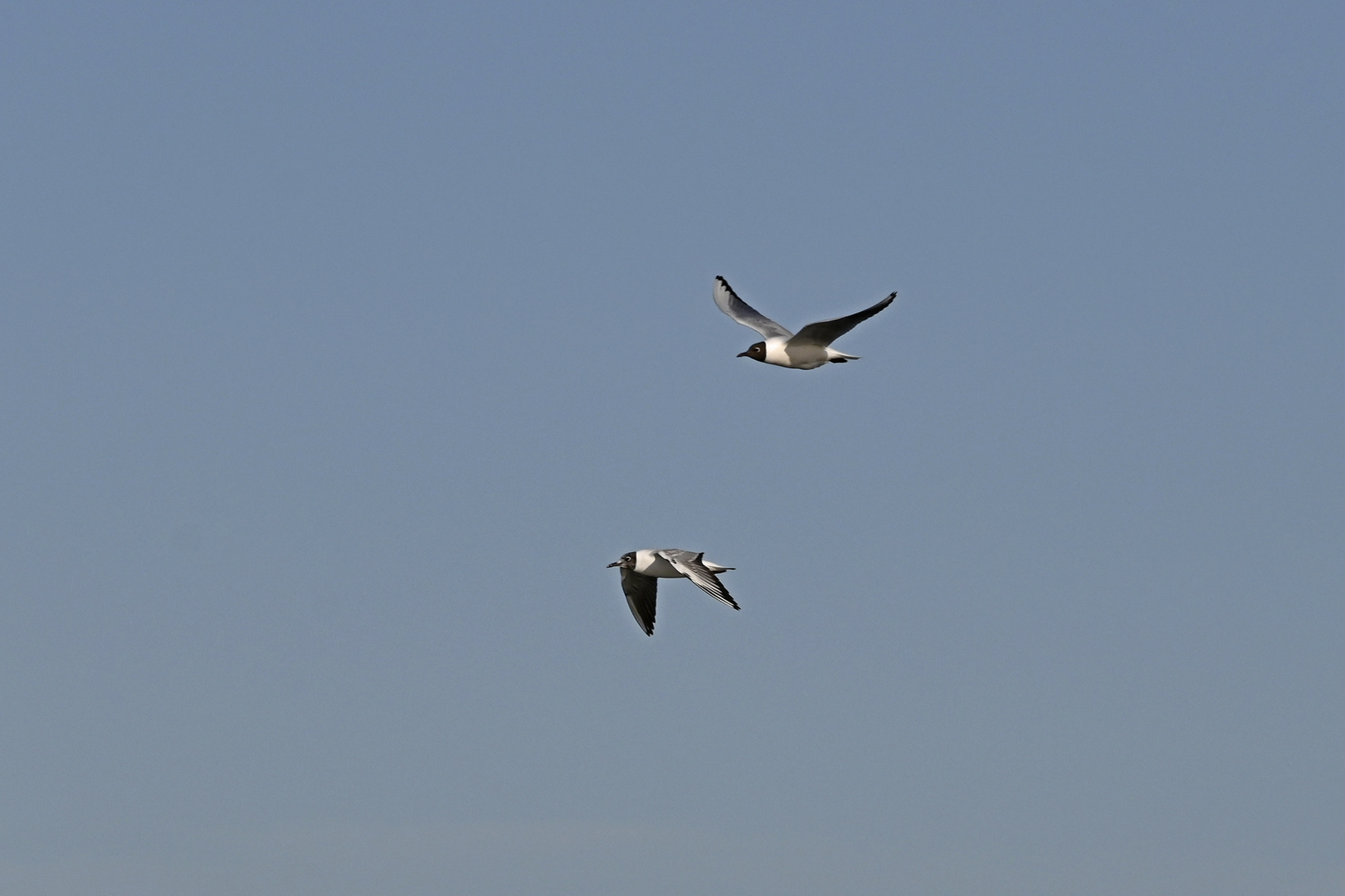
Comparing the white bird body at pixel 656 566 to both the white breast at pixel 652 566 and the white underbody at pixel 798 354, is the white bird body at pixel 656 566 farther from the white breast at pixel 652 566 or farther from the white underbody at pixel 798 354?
the white underbody at pixel 798 354

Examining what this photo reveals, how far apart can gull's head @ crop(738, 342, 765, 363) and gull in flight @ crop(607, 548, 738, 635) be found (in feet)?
20.6

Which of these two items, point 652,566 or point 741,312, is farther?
point 741,312

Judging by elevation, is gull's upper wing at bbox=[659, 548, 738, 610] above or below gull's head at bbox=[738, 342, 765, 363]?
below

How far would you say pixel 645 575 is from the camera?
5853cm

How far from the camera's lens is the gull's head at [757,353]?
57.2m

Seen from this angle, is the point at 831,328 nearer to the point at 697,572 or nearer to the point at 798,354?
the point at 798,354

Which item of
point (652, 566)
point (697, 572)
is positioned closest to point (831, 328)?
point (697, 572)

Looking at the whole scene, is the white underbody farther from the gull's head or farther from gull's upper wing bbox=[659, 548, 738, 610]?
gull's upper wing bbox=[659, 548, 738, 610]

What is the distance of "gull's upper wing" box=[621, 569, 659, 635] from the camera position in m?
59.1

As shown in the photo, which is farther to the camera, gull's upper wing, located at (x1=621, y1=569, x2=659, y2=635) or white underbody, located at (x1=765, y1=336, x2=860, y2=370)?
gull's upper wing, located at (x1=621, y1=569, x2=659, y2=635)

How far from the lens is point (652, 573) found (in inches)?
2274

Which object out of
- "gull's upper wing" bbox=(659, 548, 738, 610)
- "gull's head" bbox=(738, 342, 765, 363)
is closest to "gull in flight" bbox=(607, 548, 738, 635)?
"gull's upper wing" bbox=(659, 548, 738, 610)

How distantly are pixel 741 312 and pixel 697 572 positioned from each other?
1358 cm

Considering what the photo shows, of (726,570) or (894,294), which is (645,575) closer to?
(726,570)
